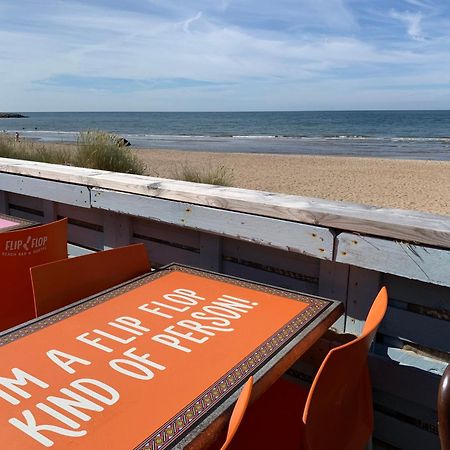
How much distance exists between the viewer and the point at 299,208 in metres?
1.75

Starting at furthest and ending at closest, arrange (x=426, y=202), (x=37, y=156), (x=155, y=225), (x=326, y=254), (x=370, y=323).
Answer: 1. (x=426, y=202)
2. (x=37, y=156)
3. (x=155, y=225)
4. (x=326, y=254)
5. (x=370, y=323)

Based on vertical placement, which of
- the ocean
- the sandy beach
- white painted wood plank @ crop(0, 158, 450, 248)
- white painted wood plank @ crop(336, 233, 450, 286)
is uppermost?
white painted wood plank @ crop(0, 158, 450, 248)

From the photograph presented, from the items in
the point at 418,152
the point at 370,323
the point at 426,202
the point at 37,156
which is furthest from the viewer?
the point at 418,152

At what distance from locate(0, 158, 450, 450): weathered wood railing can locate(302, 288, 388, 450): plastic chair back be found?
0.23 m

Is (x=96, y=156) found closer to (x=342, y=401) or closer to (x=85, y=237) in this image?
(x=85, y=237)

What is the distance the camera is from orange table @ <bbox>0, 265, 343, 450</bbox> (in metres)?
0.97

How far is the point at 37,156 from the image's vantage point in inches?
272

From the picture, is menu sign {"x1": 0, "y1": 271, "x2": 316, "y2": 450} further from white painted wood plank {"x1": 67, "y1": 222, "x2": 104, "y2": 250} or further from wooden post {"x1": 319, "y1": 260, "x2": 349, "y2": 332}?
white painted wood plank {"x1": 67, "y1": 222, "x2": 104, "y2": 250}

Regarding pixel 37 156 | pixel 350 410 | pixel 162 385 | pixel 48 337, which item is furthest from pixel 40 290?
pixel 37 156

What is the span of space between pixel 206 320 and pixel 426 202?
28.6 ft

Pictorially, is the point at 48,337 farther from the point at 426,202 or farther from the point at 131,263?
the point at 426,202

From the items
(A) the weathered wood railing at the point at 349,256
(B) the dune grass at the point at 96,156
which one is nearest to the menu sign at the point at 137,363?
(A) the weathered wood railing at the point at 349,256

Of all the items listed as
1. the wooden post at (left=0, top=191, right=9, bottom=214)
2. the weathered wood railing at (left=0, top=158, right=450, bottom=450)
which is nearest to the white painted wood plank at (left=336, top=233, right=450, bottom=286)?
the weathered wood railing at (left=0, top=158, right=450, bottom=450)

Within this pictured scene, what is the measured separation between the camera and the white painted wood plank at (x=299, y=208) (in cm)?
148
